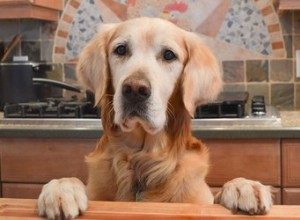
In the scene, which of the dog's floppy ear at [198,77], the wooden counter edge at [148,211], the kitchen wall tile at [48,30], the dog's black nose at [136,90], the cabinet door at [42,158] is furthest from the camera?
the kitchen wall tile at [48,30]

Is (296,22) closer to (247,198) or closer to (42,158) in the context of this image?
(42,158)

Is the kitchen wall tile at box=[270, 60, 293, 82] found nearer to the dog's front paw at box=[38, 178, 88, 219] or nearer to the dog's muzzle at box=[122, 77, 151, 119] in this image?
the dog's muzzle at box=[122, 77, 151, 119]

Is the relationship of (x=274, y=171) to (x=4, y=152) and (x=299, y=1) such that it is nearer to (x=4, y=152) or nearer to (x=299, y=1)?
(x=299, y=1)

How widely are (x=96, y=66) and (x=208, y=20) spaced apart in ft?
4.09

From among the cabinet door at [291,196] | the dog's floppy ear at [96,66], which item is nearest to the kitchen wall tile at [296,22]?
the cabinet door at [291,196]

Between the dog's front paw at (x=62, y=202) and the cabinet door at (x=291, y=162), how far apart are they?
1093mm

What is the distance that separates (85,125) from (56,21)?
34.1 inches

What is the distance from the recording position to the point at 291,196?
1907mm

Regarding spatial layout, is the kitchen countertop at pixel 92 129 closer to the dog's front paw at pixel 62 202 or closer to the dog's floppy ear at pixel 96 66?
the dog's floppy ear at pixel 96 66

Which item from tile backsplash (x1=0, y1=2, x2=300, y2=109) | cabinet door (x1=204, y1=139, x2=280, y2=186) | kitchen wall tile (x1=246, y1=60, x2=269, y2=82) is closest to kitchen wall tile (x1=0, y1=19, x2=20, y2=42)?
tile backsplash (x1=0, y1=2, x2=300, y2=109)

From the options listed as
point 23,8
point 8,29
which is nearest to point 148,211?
point 23,8

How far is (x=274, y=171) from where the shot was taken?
1915 mm

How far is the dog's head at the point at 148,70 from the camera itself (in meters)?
1.25

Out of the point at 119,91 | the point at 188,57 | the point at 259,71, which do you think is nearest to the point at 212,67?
the point at 188,57
